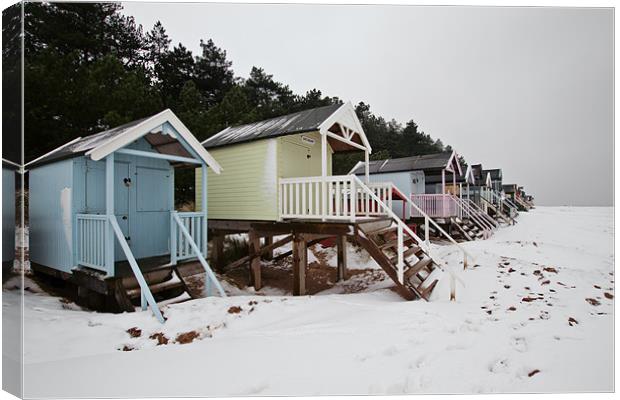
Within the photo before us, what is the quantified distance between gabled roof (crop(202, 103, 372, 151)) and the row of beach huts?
0.04 metres

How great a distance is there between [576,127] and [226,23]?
4.90m

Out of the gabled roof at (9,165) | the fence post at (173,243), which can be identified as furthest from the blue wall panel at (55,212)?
the gabled roof at (9,165)

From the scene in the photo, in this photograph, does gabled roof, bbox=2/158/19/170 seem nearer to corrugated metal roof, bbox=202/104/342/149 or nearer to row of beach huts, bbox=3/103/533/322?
row of beach huts, bbox=3/103/533/322

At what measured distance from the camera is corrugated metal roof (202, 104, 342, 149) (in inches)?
243

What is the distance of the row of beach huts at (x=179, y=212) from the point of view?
4.21 m

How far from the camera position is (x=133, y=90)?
490cm

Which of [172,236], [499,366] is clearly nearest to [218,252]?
[172,236]

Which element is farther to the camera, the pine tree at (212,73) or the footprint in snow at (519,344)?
the pine tree at (212,73)

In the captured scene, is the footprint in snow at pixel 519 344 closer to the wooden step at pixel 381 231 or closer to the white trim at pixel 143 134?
the wooden step at pixel 381 231

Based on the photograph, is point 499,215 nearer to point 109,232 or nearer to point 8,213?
point 109,232

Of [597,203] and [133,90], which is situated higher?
[133,90]

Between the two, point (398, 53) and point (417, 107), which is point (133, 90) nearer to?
point (398, 53)

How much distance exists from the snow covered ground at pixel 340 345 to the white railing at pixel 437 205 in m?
7.30

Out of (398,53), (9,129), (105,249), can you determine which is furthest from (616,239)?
(9,129)
